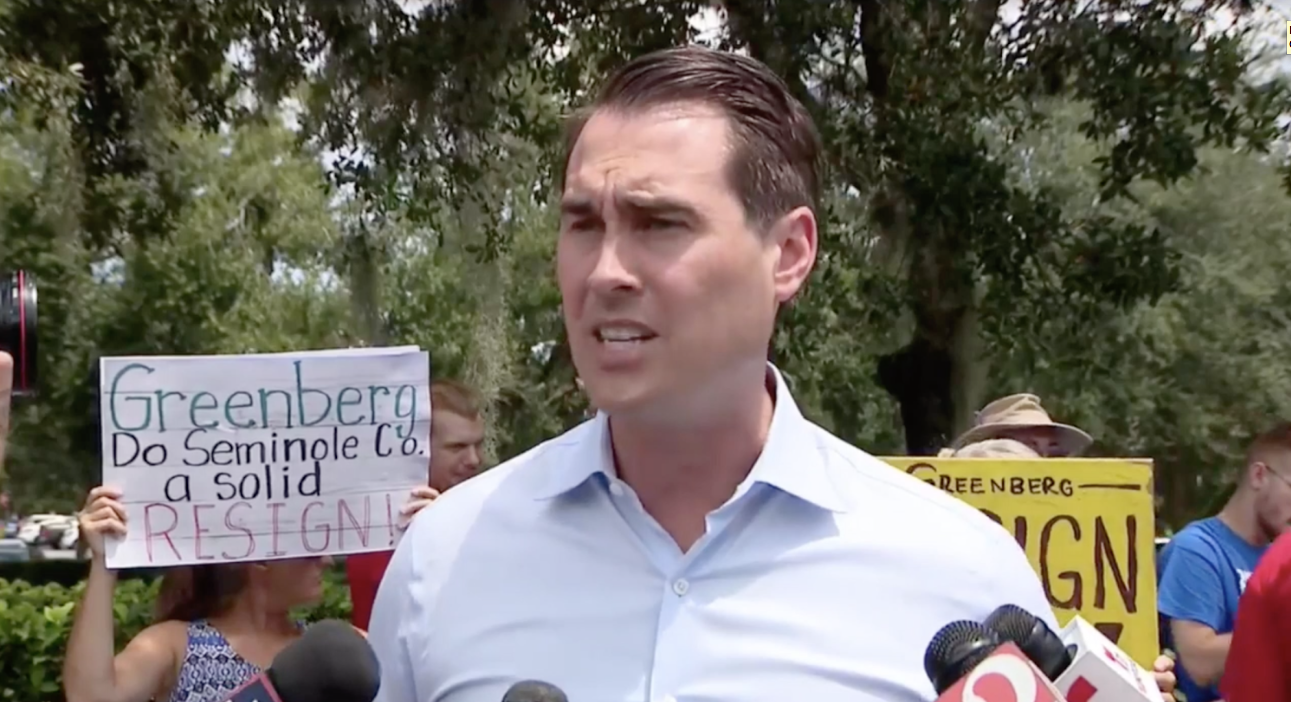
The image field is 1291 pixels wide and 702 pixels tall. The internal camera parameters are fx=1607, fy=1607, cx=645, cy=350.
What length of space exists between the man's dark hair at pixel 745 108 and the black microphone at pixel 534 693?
0.58 metres

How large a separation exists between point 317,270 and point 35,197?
10.7 metres

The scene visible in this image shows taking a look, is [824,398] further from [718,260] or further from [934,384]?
[718,260]

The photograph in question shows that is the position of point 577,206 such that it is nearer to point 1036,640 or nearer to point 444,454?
point 1036,640

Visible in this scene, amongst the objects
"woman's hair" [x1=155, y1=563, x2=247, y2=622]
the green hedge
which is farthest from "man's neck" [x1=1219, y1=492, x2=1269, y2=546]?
the green hedge

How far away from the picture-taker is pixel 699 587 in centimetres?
189

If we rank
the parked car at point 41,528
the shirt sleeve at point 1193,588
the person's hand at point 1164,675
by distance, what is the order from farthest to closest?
the parked car at point 41,528, the shirt sleeve at point 1193,588, the person's hand at point 1164,675

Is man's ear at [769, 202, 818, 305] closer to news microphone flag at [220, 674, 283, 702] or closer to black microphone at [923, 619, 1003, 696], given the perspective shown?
black microphone at [923, 619, 1003, 696]

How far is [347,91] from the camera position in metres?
9.25

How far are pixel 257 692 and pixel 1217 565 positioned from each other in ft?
12.2

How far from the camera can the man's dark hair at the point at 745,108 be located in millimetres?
1873

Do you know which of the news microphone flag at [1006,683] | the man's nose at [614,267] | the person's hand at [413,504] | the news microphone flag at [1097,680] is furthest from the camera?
the person's hand at [413,504]

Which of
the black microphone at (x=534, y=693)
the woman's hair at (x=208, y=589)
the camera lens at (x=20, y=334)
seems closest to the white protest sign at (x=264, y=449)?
the woman's hair at (x=208, y=589)

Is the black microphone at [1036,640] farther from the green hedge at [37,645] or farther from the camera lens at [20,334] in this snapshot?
the green hedge at [37,645]

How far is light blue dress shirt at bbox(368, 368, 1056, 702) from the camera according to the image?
1839 mm
